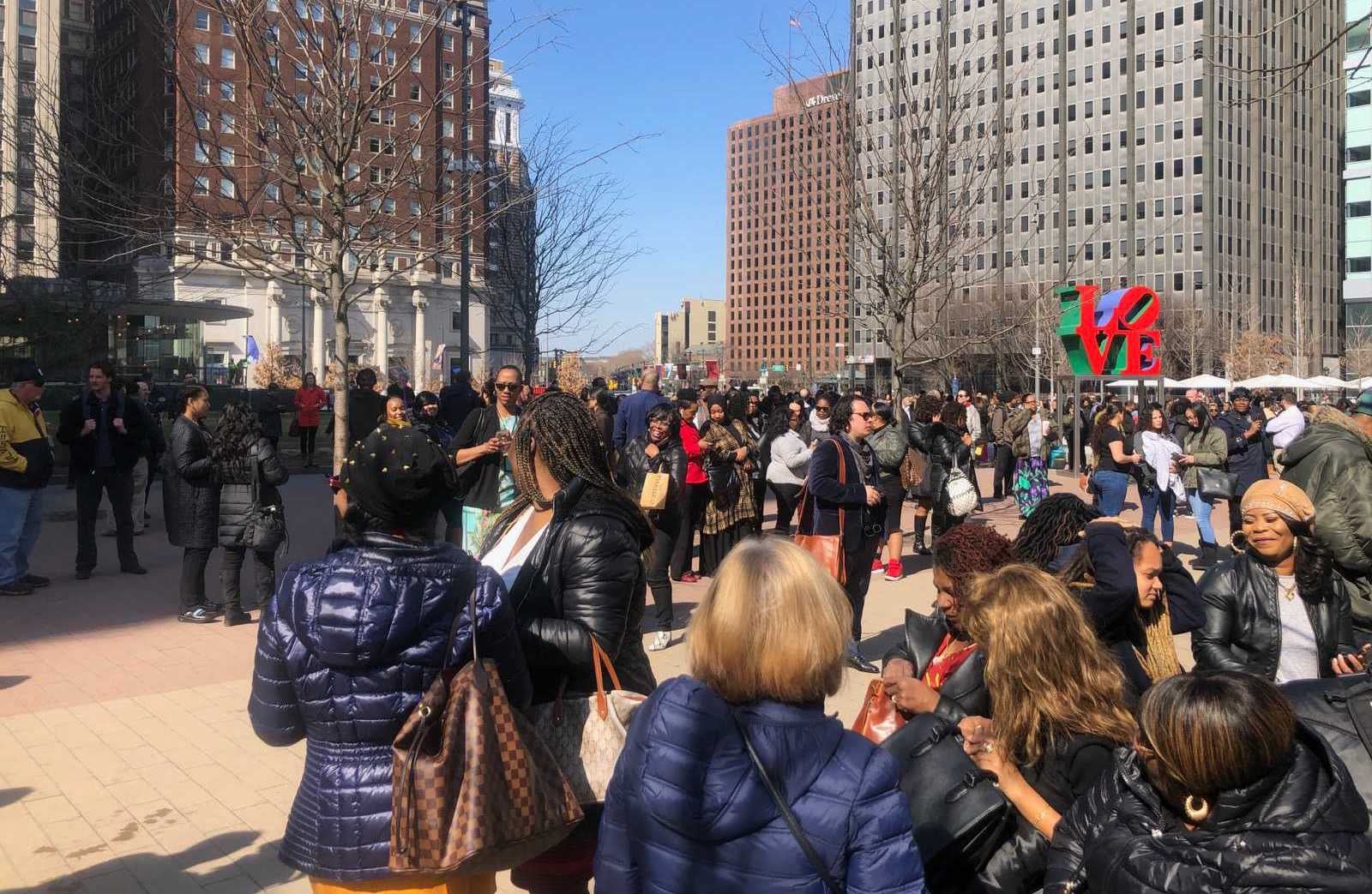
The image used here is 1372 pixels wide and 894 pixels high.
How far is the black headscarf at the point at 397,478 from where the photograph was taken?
108 inches

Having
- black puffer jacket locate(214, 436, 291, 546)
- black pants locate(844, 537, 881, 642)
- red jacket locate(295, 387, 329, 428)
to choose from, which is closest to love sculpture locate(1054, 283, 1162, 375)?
black pants locate(844, 537, 881, 642)

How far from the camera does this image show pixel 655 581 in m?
8.74

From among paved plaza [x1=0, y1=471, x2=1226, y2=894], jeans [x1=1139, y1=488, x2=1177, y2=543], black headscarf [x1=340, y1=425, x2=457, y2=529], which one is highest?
black headscarf [x1=340, y1=425, x2=457, y2=529]

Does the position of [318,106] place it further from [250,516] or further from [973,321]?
[973,321]

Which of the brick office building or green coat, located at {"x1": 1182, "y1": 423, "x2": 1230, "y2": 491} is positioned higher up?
the brick office building

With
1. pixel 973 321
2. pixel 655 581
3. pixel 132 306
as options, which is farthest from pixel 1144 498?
pixel 973 321

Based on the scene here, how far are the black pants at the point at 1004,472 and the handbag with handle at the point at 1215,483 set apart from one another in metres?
6.22

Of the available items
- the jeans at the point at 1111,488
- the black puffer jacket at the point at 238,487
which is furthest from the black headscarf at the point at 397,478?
the jeans at the point at 1111,488

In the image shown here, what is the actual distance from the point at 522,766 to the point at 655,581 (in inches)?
243

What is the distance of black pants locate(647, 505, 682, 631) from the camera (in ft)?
28.7

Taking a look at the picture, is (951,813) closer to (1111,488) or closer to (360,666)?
(360,666)

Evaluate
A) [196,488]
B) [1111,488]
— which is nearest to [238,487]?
[196,488]

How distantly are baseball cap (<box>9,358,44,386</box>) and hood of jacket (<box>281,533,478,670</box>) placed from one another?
28.6 ft

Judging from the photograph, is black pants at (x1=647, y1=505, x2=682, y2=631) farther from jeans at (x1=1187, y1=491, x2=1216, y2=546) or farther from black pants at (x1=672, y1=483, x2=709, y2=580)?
jeans at (x1=1187, y1=491, x2=1216, y2=546)
